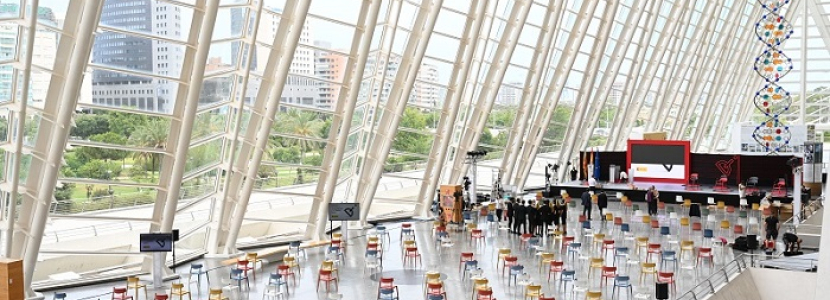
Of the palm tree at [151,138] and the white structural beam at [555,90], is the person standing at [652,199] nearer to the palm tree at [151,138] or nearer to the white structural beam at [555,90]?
the white structural beam at [555,90]

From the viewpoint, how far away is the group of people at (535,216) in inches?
961

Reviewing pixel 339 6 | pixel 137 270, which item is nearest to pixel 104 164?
pixel 137 270

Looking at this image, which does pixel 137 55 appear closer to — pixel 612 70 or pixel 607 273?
pixel 607 273

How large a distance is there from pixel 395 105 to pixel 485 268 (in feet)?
22.1

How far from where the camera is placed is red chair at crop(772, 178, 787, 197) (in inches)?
1222

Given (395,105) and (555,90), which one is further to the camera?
(555,90)

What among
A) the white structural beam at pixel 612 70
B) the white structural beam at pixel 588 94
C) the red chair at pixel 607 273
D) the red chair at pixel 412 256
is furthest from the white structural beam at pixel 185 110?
the white structural beam at pixel 612 70

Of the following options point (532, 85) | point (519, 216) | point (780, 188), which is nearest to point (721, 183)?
point (780, 188)

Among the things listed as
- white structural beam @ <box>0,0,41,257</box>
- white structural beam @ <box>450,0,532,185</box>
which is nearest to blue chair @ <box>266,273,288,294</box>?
white structural beam @ <box>0,0,41,257</box>

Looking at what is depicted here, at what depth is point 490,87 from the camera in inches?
1118

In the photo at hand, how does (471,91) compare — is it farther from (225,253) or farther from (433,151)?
(225,253)

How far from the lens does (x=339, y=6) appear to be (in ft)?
71.6

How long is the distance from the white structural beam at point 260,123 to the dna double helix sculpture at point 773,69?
1776 cm

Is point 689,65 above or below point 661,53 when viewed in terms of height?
above
